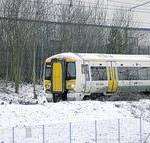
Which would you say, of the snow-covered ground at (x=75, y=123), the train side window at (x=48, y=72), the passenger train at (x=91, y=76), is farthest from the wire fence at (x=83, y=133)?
the train side window at (x=48, y=72)

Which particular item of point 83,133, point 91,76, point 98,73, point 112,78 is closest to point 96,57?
point 98,73

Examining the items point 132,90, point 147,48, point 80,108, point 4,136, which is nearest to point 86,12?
point 147,48

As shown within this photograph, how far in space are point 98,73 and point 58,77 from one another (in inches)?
97.1

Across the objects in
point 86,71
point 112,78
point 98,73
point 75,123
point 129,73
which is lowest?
point 75,123

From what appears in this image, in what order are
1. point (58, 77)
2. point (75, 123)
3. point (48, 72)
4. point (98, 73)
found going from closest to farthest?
point (75, 123), point (98, 73), point (58, 77), point (48, 72)

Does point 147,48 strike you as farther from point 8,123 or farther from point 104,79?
point 8,123

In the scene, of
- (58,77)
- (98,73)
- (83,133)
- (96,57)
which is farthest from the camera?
(96,57)

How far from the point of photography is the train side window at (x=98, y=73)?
33.5 meters

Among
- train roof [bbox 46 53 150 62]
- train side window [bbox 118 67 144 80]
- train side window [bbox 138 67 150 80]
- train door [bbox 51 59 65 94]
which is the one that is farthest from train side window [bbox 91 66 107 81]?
train side window [bbox 138 67 150 80]

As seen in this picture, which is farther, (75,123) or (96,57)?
(96,57)

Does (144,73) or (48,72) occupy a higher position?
(48,72)

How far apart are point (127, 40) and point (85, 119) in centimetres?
3861

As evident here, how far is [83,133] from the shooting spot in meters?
22.7

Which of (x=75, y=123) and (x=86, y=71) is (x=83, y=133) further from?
(x=86, y=71)
